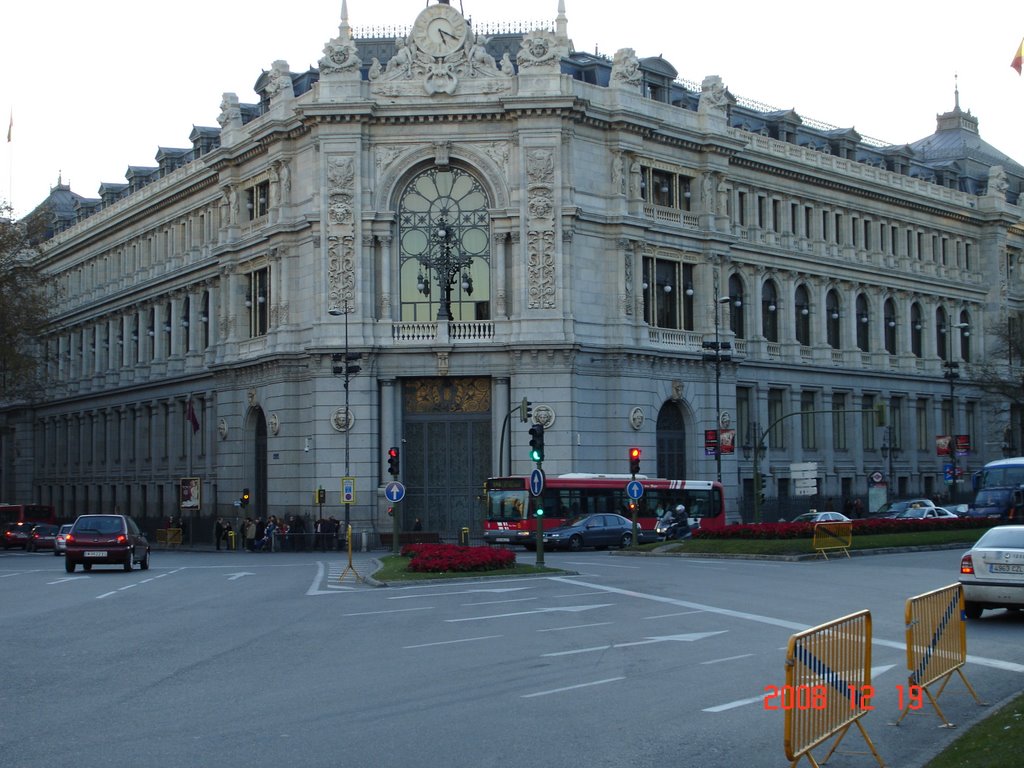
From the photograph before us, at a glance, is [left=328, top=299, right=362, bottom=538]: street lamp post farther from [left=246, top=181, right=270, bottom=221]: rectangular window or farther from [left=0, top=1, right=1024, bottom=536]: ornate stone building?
[left=246, top=181, right=270, bottom=221]: rectangular window

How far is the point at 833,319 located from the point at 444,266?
88.1 ft

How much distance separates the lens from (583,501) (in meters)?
54.0

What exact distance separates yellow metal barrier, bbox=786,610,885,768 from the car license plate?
1025cm

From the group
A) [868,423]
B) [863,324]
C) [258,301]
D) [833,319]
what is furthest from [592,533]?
[863,324]

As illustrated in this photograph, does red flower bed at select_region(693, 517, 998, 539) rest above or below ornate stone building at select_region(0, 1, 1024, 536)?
below

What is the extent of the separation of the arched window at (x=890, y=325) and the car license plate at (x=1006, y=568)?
60363 millimetres

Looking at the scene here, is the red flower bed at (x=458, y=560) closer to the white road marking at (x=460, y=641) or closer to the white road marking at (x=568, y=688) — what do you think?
the white road marking at (x=460, y=641)

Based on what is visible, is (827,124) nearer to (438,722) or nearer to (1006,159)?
(1006,159)

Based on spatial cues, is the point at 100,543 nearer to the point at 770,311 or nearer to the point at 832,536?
the point at 832,536

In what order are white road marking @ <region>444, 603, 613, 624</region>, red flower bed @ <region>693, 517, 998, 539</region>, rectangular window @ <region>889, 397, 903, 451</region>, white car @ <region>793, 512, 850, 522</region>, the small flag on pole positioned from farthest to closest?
rectangular window @ <region>889, 397, 903, 451</region> < the small flag on pole < white car @ <region>793, 512, 850, 522</region> < red flower bed @ <region>693, 517, 998, 539</region> < white road marking @ <region>444, 603, 613, 624</region>

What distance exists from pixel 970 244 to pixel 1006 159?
12.8 metres

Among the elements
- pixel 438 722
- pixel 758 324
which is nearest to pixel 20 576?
pixel 438 722

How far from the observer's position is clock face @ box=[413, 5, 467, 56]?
5831 cm
